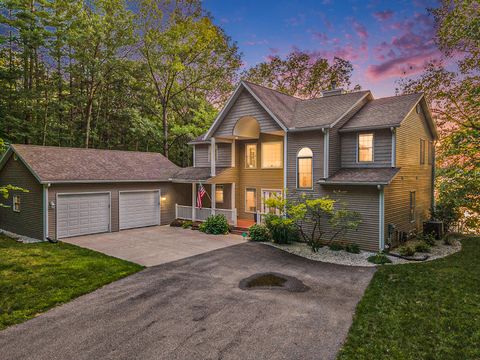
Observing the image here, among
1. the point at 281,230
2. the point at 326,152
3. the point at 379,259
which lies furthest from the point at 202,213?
the point at 379,259

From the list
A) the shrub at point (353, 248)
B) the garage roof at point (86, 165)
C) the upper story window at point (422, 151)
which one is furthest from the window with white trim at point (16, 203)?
the upper story window at point (422, 151)

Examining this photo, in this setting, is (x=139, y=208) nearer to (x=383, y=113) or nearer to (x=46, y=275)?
(x=46, y=275)

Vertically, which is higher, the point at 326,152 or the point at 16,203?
the point at 326,152

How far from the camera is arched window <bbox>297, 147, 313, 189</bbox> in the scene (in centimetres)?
1563

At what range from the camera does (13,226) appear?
17.6 metres

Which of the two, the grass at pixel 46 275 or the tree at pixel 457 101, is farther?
the tree at pixel 457 101

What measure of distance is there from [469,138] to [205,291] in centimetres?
1486

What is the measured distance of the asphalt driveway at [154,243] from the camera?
1238cm

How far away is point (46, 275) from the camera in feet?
31.8

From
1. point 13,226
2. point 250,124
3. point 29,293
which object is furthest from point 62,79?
point 29,293

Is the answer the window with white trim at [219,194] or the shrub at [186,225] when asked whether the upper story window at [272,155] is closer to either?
the window with white trim at [219,194]

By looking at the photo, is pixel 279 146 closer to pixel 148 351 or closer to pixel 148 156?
pixel 148 156

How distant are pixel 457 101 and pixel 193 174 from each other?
18.2m

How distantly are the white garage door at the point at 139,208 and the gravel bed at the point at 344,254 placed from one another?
8498mm
